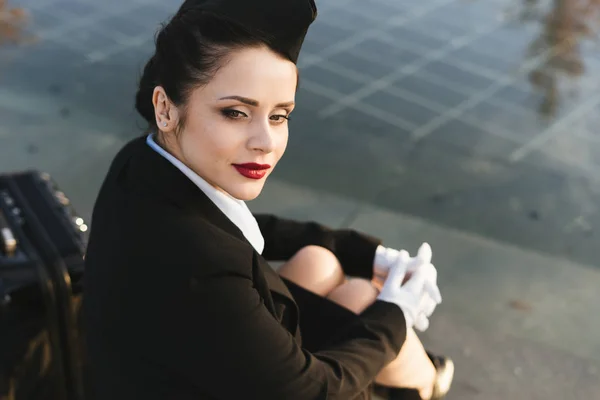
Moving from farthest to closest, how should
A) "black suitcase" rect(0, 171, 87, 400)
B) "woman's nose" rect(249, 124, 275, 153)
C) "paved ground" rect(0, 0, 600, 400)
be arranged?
"paved ground" rect(0, 0, 600, 400), "black suitcase" rect(0, 171, 87, 400), "woman's nose" rect(249, 124, 275, 153)

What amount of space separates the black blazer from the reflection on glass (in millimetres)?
3368

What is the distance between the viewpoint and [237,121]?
1691mm

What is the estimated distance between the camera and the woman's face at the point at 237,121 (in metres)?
1.65

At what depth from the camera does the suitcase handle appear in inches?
81.0

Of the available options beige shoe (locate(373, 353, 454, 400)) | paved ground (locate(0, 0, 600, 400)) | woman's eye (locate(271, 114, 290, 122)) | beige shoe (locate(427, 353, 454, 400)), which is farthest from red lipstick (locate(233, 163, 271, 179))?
paved ground (locate(0, 0, 600, 400))

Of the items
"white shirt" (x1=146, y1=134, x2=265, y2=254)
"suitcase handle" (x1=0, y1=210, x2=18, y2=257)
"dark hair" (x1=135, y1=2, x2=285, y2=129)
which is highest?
"dark hair" (x1=135, y1=2, x2=285, y2=129)

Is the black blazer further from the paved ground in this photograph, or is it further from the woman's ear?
the paved ground

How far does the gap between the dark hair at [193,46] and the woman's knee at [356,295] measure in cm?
79

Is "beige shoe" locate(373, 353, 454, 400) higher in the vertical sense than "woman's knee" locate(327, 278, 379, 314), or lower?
lower

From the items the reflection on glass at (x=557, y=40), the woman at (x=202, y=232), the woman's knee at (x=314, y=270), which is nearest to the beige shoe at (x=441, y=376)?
the woman's knee at (x=314, y=270)

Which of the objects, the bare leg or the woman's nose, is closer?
the woman's nose

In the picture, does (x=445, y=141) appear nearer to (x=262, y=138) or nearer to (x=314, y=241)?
(x=314, y=241)

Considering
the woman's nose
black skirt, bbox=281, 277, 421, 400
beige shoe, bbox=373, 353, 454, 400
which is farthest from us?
beige shoe, bbox=373, 353, 454, 400

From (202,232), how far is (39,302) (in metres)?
0.61
